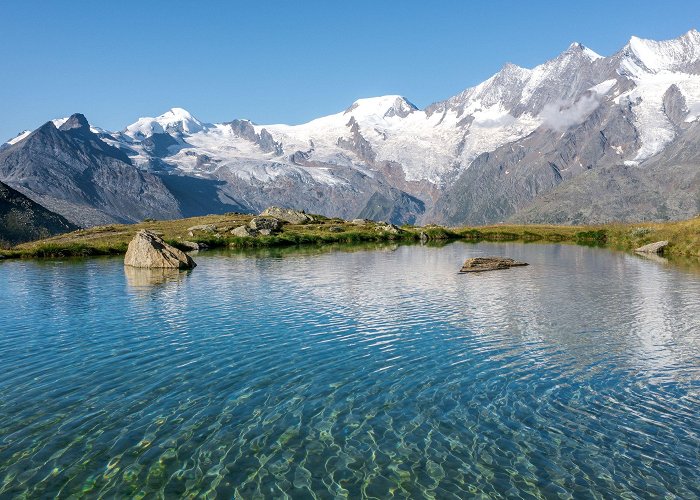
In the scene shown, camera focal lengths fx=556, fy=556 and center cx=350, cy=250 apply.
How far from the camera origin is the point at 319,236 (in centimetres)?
14750

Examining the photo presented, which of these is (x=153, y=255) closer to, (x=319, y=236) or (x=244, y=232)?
(x=244, y=232)

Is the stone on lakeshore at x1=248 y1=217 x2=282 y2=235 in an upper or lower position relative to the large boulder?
lower

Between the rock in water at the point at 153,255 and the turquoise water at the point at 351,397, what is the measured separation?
28.9 m

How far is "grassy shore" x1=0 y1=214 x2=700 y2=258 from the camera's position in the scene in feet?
344

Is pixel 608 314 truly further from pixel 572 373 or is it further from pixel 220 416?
pixel 220 416

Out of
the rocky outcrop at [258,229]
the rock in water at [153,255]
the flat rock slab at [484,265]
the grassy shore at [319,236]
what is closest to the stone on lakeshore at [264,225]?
the rocky outcrop at [258,229]

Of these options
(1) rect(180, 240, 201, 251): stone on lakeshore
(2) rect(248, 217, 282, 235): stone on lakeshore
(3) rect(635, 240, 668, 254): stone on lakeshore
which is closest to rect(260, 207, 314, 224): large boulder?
(2) rect(248, 217, 282, 235): stone on lakeshore

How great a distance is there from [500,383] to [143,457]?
48.4 feet

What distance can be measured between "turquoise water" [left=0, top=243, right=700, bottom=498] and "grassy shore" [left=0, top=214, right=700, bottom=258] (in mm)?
63937

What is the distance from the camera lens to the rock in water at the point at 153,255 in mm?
76375

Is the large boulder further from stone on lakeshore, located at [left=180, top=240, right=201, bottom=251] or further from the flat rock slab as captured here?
the flat rock slab

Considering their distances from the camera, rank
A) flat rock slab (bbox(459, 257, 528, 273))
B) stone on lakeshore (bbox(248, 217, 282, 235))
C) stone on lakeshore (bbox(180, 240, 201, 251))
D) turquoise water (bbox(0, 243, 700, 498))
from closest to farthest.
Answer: turquoise water (bbox(0, 243, 700, 498)), flat rock slab (bbox(459, 257, 528, 273)), stone on lakeshore (bbox(180, 240, 201, 251)), stone on lakeshore (bbox(248, 217, 282, 235))

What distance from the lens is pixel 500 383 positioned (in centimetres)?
2425

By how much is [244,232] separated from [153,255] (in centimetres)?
6471
